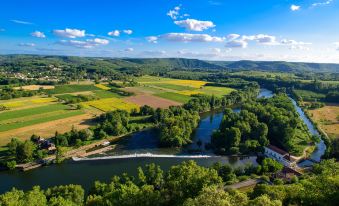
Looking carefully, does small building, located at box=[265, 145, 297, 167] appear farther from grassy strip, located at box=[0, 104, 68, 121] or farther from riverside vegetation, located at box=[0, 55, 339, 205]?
grassy strip, located at box=[0, 104, 68, 121]

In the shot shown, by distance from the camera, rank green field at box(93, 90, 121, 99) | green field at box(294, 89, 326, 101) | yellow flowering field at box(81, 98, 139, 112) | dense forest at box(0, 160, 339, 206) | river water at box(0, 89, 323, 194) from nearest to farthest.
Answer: dense forest at box(0, 160, 339, 206)
river water at box(0, 89, 323, 194)
yellow flowering field at box(81, 98, 139, 112)
green field at box(93, 90, 121, 99)
green field at box(294, 89, 326, 101)

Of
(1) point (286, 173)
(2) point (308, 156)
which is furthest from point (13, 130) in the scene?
(2) point (308, 156)

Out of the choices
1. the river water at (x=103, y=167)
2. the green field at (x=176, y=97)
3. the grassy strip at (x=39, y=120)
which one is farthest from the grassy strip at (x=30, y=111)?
the green field at (x=176, y=97)

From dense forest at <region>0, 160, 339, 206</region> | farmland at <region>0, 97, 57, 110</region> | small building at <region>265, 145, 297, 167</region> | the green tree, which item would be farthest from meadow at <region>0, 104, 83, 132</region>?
small building at <region>265, 145, 297, 167</region>

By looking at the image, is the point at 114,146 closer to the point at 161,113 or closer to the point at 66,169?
the point at 66,169

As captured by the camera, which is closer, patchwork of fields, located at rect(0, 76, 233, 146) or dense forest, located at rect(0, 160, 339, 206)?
dense forest, located at rect(0, 160, 339, 206)

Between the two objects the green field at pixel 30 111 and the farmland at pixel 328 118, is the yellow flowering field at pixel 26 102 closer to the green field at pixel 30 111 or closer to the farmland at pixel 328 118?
the green field at pixel 30 111
